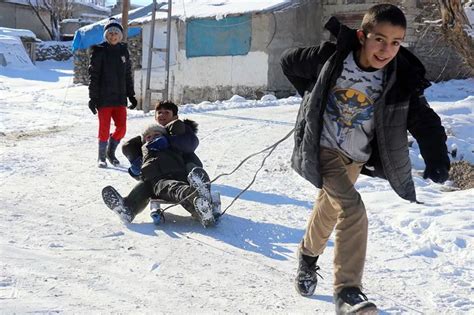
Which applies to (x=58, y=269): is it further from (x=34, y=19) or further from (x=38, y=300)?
(x=34, y=19)

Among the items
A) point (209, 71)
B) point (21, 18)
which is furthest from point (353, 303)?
point (21, 18)

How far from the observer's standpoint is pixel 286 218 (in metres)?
5.05

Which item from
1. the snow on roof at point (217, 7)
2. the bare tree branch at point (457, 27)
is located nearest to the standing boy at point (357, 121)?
the bare tree branch at point (457, 27)

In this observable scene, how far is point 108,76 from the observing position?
7.11 meters

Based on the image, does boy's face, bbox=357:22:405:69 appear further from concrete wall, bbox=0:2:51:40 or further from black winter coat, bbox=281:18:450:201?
concrete wall, bbox=0:2:51:40

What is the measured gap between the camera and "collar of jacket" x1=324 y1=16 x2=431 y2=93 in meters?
2.88

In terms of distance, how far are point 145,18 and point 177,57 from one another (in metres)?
1.99

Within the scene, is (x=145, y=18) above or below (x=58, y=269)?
above

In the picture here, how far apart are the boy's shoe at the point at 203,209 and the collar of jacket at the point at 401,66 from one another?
6.37 ft

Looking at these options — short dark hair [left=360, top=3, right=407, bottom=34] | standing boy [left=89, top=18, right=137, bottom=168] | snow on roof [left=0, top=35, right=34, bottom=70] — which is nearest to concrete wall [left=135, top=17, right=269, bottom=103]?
standing boy [left=89, top=18, right=137, bottom=168]

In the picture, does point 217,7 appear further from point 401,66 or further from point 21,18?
point 21,18

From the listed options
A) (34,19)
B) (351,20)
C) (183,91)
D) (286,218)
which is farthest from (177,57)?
(34,19)

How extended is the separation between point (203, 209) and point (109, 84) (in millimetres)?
3150

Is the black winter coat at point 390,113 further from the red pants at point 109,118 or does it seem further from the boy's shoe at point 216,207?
the red pants at point 109,118
